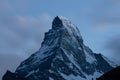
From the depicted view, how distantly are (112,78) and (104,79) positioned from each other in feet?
9.98

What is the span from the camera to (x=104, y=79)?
113m

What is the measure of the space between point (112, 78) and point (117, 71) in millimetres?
2452

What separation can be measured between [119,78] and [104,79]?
5404mm

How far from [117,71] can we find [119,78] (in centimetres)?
363

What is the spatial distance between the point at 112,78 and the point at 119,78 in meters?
2.37

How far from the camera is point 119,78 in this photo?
10812cm

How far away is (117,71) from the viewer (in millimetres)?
111500

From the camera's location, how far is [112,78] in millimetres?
110062
